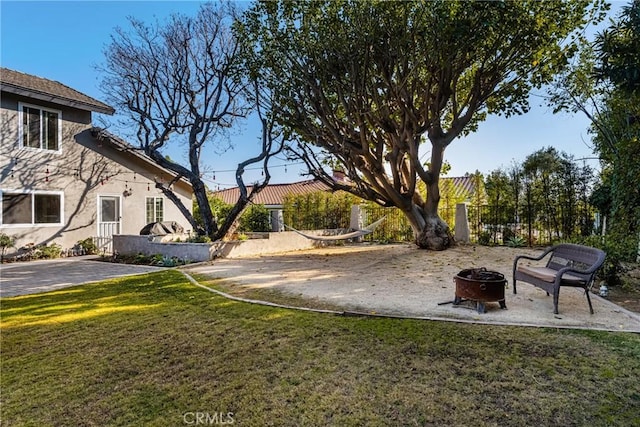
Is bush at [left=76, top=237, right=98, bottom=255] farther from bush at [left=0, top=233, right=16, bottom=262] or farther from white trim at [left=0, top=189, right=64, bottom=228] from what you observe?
bush at [left=0, top=233, right=16, bottom=262]

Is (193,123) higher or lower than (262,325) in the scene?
higher

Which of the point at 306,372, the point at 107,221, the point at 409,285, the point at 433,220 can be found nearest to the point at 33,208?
the point at 107,221

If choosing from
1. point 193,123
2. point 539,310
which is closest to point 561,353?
point 539,310

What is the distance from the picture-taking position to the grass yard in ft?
7.84

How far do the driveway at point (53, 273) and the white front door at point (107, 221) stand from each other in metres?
2.23

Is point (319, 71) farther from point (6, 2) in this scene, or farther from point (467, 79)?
point (6, 2)

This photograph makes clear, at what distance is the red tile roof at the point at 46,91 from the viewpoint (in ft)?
34.4

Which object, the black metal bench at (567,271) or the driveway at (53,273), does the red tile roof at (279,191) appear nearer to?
the driveway at (53,273)

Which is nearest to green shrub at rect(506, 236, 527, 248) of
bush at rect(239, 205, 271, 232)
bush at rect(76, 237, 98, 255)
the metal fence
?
the metal fence

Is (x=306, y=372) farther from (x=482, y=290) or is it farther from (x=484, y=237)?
(x=484, y=237)

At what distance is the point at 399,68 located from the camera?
896 cm

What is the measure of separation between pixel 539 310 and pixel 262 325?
365 centimetres

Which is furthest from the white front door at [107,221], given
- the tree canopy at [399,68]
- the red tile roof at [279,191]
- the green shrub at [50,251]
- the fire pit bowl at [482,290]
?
the fire pit bowl at [482,290]

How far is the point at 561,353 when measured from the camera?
3.24 metres
